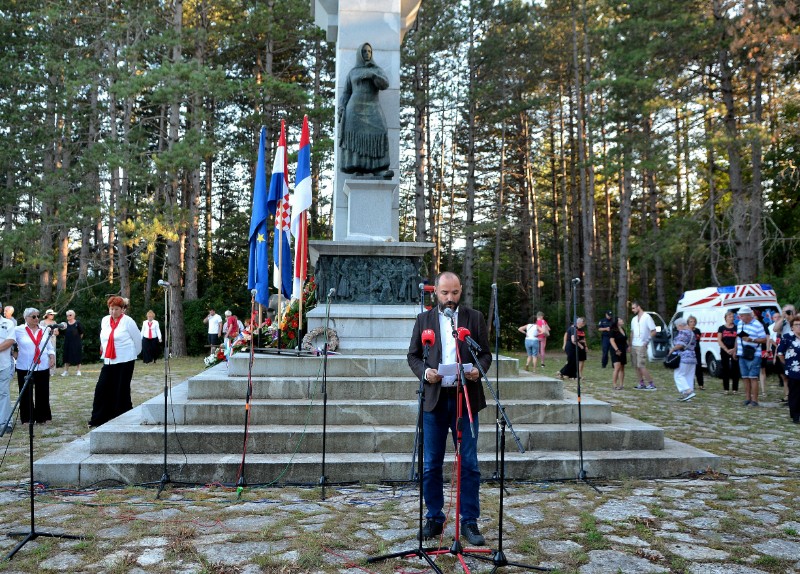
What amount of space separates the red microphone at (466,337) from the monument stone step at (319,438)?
242 centimetres

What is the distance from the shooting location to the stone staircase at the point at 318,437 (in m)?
6.10

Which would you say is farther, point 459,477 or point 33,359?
point 33,359

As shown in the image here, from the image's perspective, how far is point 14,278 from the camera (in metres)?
29.3

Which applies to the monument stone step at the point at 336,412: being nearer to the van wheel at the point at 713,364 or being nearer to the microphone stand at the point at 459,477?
the microphone stand at the point at 459,477

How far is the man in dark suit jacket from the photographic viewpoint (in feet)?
14.7

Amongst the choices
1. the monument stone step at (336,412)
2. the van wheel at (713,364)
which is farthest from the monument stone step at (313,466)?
the van wheel at (713,364)

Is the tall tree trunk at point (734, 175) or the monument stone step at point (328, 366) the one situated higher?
the tall tree trunk at point (734, 175)

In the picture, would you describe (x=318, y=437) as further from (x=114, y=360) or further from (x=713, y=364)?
(x=713, y=364)

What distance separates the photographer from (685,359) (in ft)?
40.1

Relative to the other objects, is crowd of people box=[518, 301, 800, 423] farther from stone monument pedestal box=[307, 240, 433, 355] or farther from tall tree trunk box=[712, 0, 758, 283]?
tall tree trunk box=[712, 0, 758, 283]

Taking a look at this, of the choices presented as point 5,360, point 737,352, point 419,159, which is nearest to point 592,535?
point 5,360

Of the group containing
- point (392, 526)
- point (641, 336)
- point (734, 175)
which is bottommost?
point (392, 526)

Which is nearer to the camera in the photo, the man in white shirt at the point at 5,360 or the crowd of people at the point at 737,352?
the man in white shirt at the point at 5,360

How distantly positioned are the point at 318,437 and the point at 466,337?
2.85m
